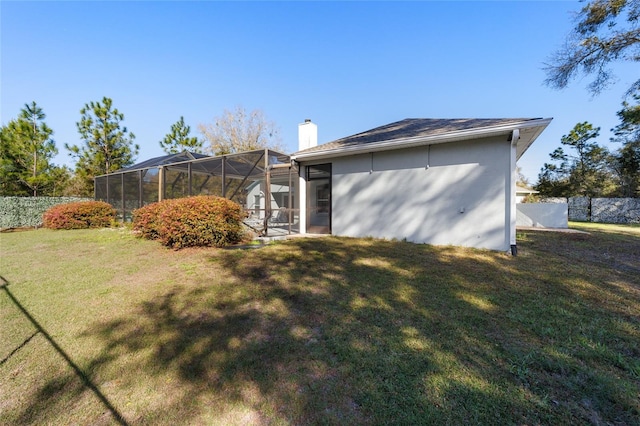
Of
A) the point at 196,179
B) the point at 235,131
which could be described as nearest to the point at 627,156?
the point at 196,179

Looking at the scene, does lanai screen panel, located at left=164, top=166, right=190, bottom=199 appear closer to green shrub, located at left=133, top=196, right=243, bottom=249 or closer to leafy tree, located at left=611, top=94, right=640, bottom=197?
green shrub, located at left=133, top=196, right=243, bottom=249

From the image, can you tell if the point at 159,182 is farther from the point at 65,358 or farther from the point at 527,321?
the point at 527,321

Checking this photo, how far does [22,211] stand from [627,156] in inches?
1673

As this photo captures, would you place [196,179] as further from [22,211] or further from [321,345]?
[321,345]

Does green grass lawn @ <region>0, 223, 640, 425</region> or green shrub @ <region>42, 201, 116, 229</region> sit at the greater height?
green shrub @ <region>42, 201, 116, 229</region>

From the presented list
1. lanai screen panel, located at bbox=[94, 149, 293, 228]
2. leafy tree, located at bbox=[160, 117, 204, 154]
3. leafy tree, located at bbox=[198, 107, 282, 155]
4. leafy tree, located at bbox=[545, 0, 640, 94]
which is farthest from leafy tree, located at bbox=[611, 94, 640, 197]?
leafy tree, located at bbox=[160, 117, 204, 154]

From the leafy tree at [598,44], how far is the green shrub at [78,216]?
22.1 metres

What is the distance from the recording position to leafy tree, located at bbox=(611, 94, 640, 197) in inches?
822

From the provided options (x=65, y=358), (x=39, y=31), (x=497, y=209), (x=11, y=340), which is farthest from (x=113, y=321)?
(x=39, y=31)

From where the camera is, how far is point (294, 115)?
2017 cm

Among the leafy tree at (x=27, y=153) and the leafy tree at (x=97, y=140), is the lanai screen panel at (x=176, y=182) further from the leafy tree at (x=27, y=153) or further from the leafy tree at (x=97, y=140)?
the leafy tree at (x=97, y=140)

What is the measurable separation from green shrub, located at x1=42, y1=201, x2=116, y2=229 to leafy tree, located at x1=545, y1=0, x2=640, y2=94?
2207 cm

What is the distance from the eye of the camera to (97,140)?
61.0 feet

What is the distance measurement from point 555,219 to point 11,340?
707 inches
